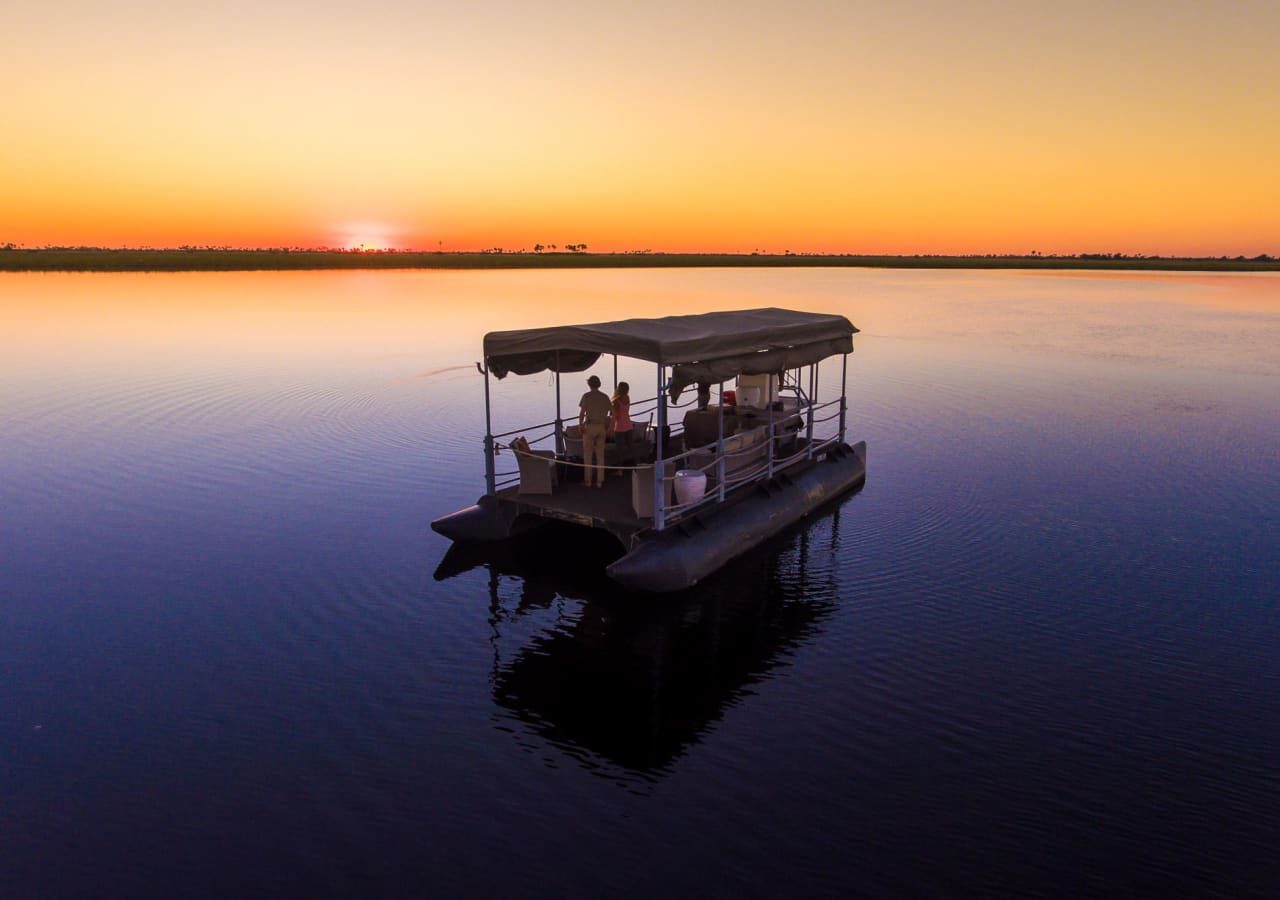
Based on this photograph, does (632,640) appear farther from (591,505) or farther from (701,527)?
(591,505)

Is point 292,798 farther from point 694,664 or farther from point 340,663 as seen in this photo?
point 694,664

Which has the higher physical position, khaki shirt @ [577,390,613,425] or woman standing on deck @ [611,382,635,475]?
khaki shirt @ [577,390,613,425]

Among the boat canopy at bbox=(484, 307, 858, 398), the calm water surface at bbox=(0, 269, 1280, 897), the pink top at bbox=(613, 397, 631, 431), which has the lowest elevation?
the calm water surface at bbox=(0, 269, 1280, 897)

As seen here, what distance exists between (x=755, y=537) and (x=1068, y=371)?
2731 centimetres

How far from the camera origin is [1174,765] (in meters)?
8.66

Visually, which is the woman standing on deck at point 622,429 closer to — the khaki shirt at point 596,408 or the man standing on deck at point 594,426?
the man standing on deck at point 594,426

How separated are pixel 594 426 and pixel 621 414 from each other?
3.20 ft

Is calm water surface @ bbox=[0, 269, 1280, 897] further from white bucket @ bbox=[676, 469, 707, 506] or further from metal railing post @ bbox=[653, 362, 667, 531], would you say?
white bucket @ bbox=[676, 469, 707, 506]

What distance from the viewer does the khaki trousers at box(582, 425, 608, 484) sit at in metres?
14.7

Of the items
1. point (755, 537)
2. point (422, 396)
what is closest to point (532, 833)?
point (755, 537)

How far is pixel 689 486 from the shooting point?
526 inches

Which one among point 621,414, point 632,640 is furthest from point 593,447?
point 632,640

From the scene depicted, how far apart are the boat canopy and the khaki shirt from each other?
0.76 m

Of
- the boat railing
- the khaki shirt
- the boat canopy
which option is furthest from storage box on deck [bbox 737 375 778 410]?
the khaki shirt
